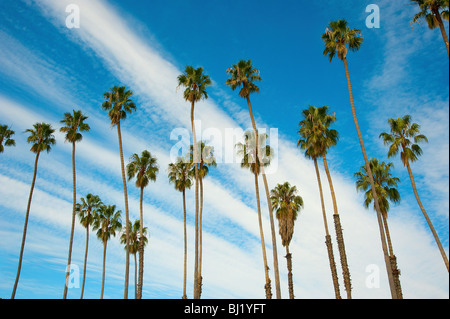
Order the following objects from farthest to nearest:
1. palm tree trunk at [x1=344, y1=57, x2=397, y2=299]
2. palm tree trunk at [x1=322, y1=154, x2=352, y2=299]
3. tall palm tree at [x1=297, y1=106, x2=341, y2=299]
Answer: tall palm tree at [x1=297, y1=106, x2=341, y2=299]
palm tree trunk at [x1=322, y1=154, x2=352, y2=299]
palm tree trunk at [x1=344, y1=57, x2=397, y2=299]

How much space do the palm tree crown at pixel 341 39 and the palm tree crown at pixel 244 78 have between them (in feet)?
25.5

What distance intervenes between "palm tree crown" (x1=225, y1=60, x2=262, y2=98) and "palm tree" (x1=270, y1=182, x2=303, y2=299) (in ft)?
49.1

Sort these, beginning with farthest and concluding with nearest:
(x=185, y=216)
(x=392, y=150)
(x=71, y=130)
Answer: (x=185, y=216) < (x=71, y=130) < (x=392, y=150)

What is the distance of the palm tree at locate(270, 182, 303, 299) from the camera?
3988 cm

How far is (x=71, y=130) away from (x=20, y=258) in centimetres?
1631

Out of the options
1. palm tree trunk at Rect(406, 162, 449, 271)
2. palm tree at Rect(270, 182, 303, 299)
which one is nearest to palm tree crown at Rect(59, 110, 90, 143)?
palm tree at Rect(270, 182, 303, 299)

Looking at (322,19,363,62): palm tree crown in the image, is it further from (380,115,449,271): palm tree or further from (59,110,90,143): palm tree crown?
(59,110,90,143): palm tree crown

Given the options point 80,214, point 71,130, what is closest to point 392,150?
point 71,130

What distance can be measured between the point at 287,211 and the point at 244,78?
1801 centimetres

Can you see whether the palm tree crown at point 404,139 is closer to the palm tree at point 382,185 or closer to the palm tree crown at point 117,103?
the palm tree at point 382,185

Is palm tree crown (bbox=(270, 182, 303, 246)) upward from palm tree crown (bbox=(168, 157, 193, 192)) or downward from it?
downward
